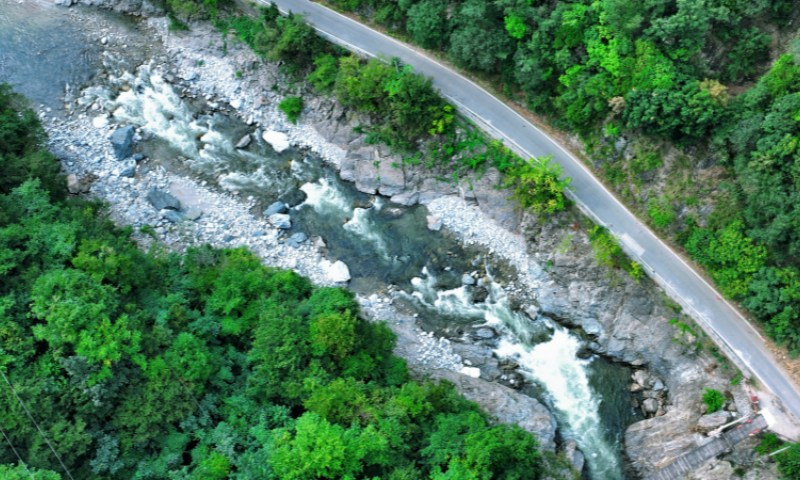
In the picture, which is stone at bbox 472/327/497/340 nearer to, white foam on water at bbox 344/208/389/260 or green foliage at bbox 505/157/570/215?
white foam on water at bbox 344/208/389/260

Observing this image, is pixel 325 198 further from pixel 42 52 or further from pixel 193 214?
pixel 42 52

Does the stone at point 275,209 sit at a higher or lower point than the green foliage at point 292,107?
lower

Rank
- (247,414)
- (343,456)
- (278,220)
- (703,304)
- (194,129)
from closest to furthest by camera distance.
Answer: (343,456) → (247,414) → (703,304) → (278,220) → (194,129)

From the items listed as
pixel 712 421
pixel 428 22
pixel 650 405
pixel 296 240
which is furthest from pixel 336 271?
pixel 712 421

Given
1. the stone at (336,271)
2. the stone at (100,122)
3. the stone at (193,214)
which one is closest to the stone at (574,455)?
the stone at (336,271)

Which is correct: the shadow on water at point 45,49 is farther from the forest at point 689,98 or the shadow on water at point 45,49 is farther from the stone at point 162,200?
the forest at point 689,98

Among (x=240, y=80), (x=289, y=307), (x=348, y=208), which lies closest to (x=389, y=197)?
(x=348, y=208)

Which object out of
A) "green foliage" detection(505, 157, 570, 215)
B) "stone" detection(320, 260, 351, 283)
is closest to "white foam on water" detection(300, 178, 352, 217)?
"stone" detection(320, 260, 351, 283)

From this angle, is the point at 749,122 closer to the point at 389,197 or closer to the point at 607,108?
the point at 607,108
